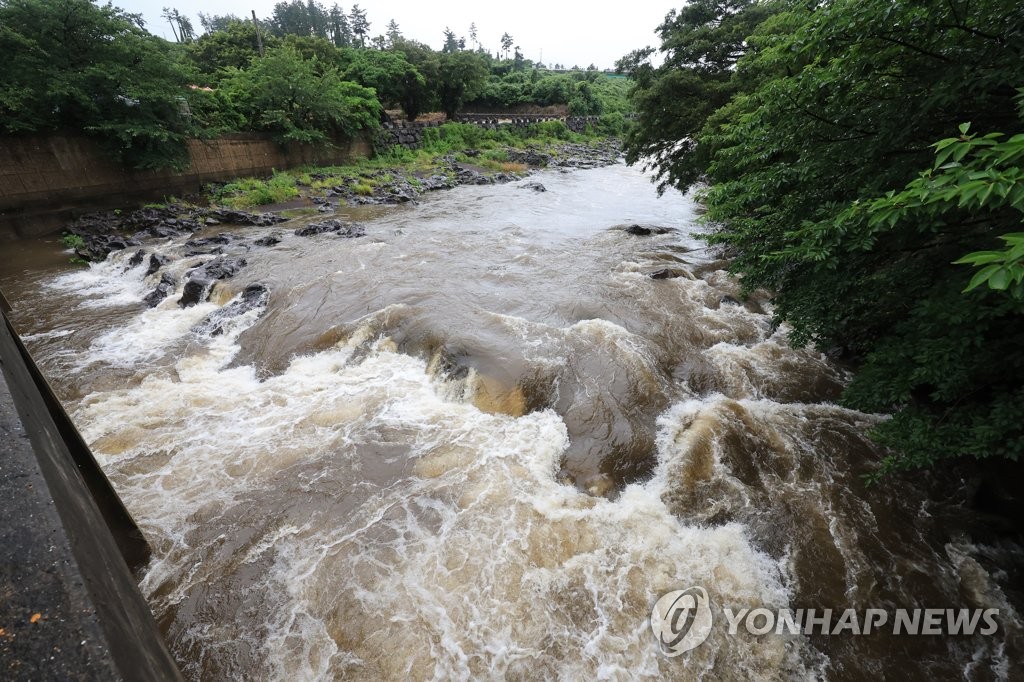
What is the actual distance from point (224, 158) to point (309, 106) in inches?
296

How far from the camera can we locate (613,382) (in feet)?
24.8

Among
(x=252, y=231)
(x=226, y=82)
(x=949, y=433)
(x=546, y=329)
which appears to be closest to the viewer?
(x=949, y=433)

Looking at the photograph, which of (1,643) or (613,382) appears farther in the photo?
(613,382)

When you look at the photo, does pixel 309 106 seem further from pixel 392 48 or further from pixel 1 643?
pixel 1 643

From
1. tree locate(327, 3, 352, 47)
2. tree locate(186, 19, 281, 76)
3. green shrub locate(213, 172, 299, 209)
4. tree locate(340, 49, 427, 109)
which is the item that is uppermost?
tree locate(327, 3, 352, 47)

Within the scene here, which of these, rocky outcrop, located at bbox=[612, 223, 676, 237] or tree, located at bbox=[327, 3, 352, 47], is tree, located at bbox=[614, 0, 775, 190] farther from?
tree, located at bbox=[327, 3, 352, 47]

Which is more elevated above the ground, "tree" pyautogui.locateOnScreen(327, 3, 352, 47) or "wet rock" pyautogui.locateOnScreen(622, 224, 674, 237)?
"tree" pyautogui.locateOnScreen(327, 3, 352, 47)

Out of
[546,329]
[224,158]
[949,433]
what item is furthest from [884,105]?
[224,158]

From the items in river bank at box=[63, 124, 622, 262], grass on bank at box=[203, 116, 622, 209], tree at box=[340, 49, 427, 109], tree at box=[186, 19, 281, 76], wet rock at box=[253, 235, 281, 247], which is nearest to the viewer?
wet rock at box=[253, 235, 281, 247]

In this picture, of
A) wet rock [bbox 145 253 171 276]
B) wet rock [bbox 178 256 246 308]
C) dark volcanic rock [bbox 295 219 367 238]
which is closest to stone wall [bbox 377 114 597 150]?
dark volcanic rock [bbox 295 219 367 238]

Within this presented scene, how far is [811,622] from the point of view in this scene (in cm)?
421

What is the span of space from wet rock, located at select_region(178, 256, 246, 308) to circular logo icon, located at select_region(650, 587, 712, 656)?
12.9 meters

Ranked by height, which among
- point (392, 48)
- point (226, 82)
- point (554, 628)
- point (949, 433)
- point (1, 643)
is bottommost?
point (554, 628)

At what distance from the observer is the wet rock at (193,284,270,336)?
10008 millimetres
